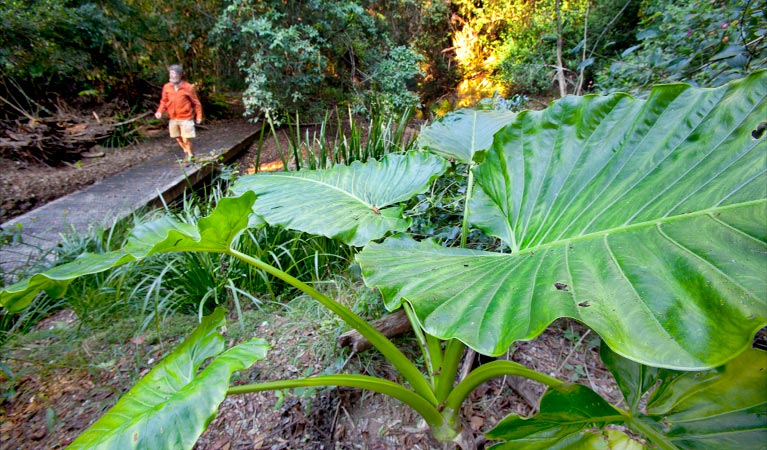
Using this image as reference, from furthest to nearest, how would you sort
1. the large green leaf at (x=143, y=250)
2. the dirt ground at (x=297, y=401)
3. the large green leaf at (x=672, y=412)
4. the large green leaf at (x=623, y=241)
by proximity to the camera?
1. the dirt ground at (x=297, y=401)
2. the large green leaf at (x=143, y=250)
3. the large green leaf at (x=672, y=412)
4. the large green leaf at (x=623, y=241)

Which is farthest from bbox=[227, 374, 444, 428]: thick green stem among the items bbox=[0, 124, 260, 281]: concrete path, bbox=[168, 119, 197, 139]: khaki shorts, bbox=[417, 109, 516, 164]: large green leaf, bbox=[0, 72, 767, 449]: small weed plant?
bbox=[168, 119, 197, 139]: khaki shorts

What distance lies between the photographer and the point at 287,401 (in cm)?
109

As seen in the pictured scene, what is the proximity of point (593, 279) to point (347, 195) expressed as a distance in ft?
2.71

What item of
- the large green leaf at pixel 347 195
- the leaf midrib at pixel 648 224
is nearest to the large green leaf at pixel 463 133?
the large green leaf at pixel 347 195

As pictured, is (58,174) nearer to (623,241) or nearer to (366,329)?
(366,329)

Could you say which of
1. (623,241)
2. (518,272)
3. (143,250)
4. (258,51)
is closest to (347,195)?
(143,250)

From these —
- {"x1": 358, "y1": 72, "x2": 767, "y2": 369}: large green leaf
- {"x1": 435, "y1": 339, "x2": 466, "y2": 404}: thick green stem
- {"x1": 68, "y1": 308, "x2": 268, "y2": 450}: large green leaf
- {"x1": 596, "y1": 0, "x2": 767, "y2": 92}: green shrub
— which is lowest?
{"x1": 435, "y1": 339, "x2": 466, "y2": 404}: thick green stem

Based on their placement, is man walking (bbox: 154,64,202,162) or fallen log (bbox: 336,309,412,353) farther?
man walking (bbox: 154,64,202,162)

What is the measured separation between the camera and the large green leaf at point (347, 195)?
923mm

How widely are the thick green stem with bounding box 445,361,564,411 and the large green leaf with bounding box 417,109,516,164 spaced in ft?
2.17

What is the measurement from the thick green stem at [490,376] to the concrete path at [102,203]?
2058 mm

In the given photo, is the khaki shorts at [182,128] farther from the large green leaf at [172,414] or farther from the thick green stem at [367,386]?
the thick green stem at [367,386]

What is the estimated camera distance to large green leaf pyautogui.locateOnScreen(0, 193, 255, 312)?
2.11 feet

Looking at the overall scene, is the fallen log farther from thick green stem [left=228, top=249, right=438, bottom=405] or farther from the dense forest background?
the dense forest background
